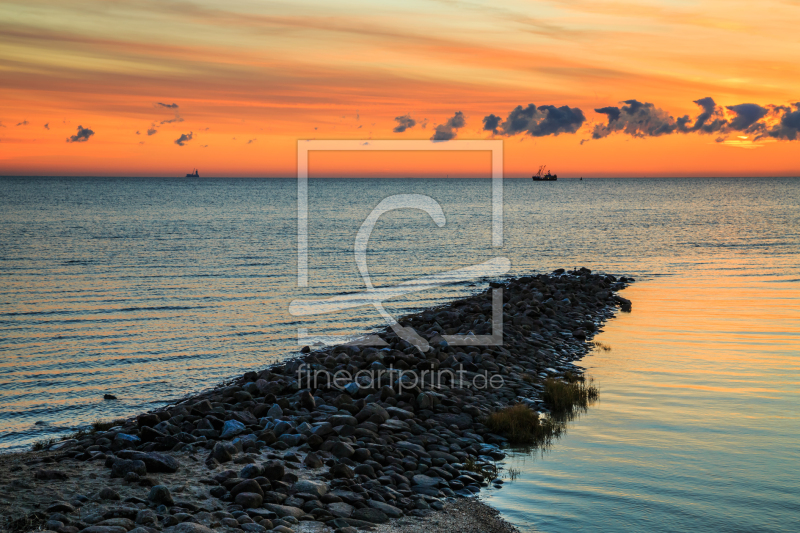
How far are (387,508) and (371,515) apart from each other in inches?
11.8

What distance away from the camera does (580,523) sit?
8562 mm

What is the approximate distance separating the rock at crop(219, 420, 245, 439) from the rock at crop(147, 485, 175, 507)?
9.49 ft

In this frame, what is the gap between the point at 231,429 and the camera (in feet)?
36.7

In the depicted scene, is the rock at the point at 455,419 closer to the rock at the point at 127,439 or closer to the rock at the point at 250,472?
the rock at the point at 250,472

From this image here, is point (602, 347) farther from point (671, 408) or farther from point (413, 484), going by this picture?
point (413, 484)

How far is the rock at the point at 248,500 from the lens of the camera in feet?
27.3

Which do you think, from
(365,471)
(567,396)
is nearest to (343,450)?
(365,471)

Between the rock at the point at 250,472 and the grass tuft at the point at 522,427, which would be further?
the grass tuft at the point at 522,427

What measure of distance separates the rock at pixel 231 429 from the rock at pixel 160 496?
2.89 meters

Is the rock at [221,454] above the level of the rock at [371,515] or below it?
above

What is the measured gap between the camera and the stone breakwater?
7980mm

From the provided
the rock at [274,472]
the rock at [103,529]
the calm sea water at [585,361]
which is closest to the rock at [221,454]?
the rock at [274,472]

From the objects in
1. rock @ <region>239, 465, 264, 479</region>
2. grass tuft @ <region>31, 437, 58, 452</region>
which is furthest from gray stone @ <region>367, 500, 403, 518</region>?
grass tuft @ <region>31, 437, 58, 452</region>

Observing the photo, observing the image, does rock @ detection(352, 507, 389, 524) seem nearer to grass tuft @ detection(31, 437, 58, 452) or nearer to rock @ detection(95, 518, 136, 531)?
rock @ detection(95, 518, 136, 531)
